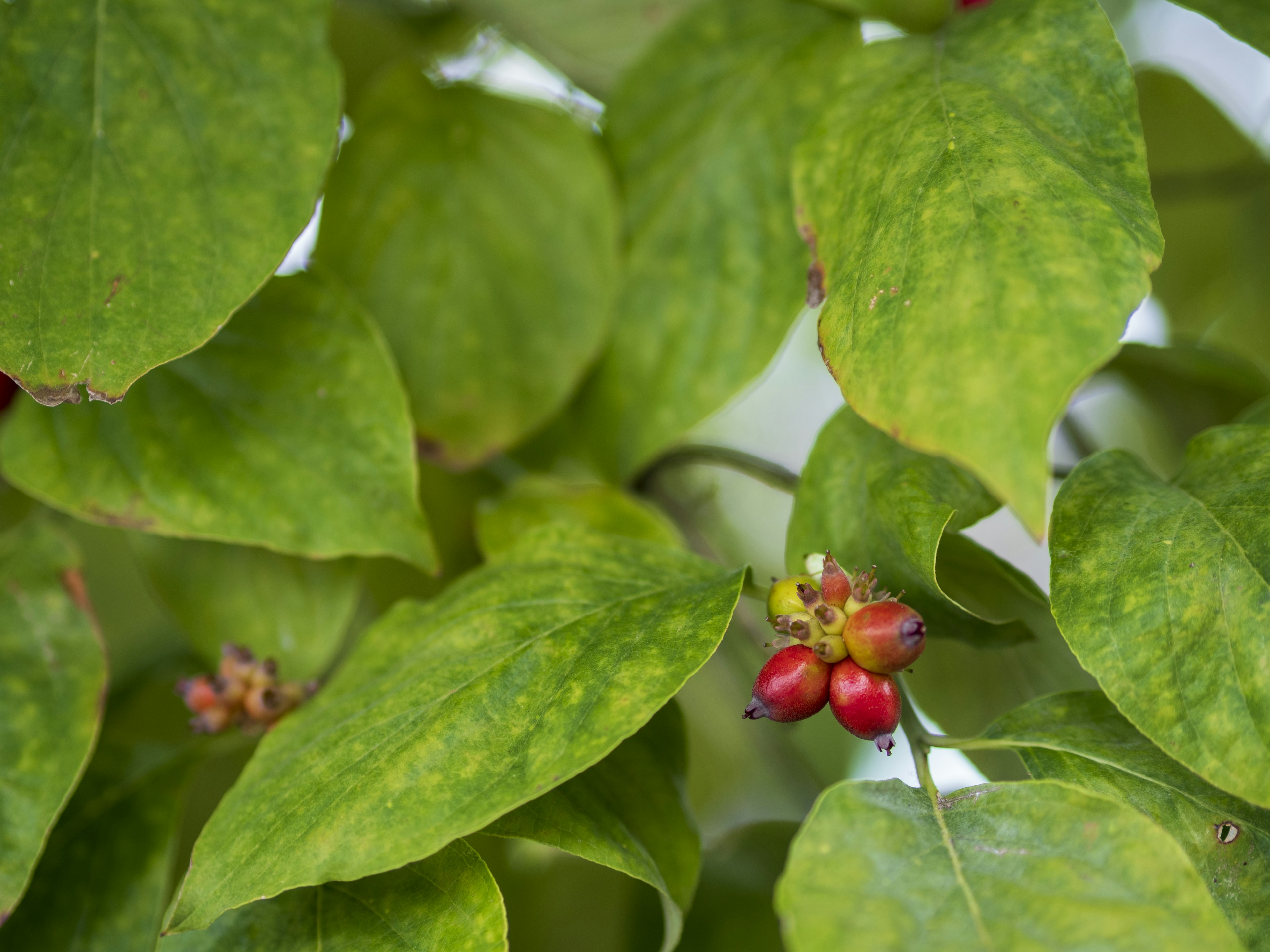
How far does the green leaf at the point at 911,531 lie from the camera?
1.27 feet

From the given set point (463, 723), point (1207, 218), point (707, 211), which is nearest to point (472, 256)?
point (707, 211)

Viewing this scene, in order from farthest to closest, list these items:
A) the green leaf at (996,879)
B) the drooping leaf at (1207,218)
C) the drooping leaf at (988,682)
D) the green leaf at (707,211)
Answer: the drooping leaf at (1207,218) → the green leaf at (707,211) → the drooping leaf at (988,682) → the green leaf at (996,879)

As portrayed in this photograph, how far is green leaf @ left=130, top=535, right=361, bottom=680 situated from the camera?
59 cm

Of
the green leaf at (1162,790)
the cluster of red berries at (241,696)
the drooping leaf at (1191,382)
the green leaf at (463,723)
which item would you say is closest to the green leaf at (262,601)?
the cluster of red berries at (241,696)

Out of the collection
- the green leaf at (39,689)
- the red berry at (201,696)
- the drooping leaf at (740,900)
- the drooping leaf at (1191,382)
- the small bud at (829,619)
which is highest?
the drooping leaf at (1191,382)

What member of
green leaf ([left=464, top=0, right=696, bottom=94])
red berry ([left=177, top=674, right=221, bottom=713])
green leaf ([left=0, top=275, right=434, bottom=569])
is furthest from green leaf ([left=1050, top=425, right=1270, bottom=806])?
green leaf ([left=464, top=0, right=696, bottom=94])

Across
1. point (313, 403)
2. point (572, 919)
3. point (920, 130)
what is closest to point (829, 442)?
point (920, 130)

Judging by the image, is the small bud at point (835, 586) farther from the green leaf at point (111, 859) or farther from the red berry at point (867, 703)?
the green leaf at point (111, 859)

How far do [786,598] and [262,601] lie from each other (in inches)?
14.0

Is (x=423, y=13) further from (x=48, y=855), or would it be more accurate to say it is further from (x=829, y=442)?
(x=48, y=855)

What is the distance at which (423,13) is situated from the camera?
79 centimetres

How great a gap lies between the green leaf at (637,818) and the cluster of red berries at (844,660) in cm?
8

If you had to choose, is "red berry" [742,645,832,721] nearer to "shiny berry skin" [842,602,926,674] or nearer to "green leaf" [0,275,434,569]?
"shiny berry skin" [842,602,926,674]

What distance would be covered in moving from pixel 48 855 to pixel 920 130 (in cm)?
57
